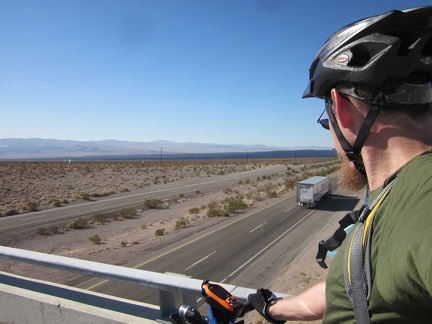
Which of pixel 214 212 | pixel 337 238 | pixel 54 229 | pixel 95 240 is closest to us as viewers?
pixel 337 238

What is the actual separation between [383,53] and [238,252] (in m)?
16.7

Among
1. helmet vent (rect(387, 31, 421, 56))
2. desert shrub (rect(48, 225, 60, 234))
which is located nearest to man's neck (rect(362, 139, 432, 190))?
helmet vent (rect(387, 31, 421, 56))

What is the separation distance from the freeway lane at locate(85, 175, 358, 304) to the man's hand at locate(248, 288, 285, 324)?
10507 millimetres

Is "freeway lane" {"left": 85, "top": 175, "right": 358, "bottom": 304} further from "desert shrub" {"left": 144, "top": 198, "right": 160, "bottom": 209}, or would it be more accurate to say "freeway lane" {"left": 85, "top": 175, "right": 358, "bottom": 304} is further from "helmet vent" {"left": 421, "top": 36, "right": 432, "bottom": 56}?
"helmet vent" {"left": 421, "top": 36, "right": 432, "bottom": 56}

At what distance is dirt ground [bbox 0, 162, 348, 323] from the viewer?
13.6 m

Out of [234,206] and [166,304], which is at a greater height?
[166,304]

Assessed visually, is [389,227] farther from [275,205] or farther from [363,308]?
[275,205]

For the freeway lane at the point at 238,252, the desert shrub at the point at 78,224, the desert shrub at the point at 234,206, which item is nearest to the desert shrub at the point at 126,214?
the desert shrub at the point at 78,224

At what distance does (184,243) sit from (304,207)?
52.9ft

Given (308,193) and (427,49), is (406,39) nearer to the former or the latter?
(427,49)

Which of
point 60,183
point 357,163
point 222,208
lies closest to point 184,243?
point 222,208

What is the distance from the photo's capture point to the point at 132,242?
20.8 m

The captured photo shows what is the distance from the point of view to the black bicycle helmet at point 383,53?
1.49 meters

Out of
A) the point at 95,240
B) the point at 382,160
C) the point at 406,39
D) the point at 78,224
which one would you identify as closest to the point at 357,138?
the point at 382,160
